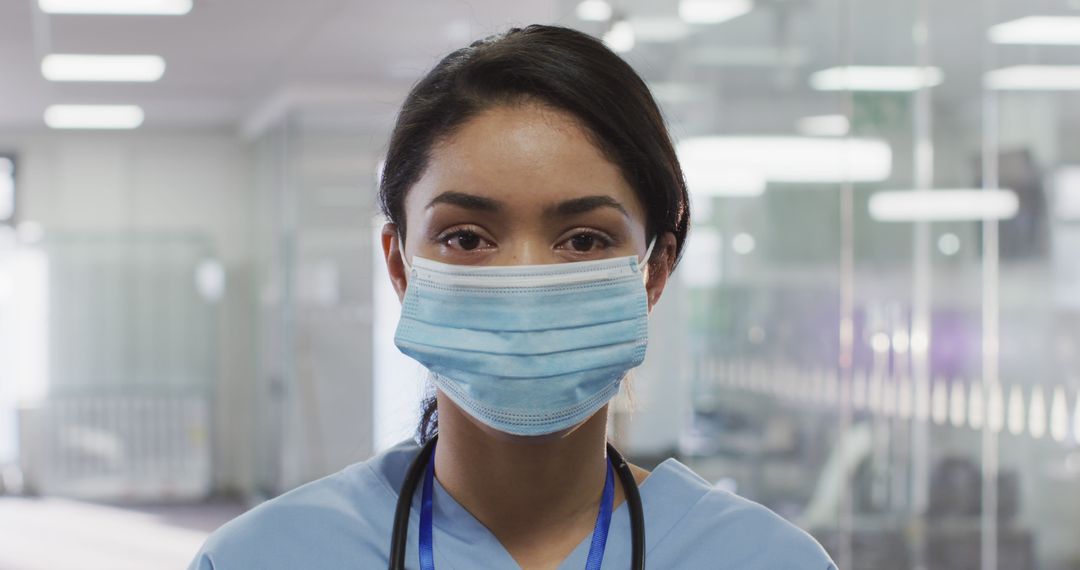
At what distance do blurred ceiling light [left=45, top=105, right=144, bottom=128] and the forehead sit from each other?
7.78 metres

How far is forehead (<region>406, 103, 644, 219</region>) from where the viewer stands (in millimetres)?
1113

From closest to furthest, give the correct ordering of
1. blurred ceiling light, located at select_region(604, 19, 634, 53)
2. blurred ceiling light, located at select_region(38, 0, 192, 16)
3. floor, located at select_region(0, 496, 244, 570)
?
blurred ceiling light, located at select_region(604, 19, 634, 53)
blurred ceiling light, located at select_region(38, 0, 192, 16)
floor, located at select_region(0, 496, 244, 570)

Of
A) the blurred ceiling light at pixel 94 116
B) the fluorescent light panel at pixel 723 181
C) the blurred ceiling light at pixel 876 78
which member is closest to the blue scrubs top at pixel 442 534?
the blurred ceiling light at pixel 876 78

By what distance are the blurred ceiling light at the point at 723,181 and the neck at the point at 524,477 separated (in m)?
3.12

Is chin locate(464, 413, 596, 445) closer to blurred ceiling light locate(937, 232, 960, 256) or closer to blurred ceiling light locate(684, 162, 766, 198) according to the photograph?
blurred ceiling light locate(937, 232, 960, 256)

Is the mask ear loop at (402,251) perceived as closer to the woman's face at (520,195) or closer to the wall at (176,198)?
the woman's face at (520,195)

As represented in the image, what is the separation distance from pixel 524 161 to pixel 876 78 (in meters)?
3.08

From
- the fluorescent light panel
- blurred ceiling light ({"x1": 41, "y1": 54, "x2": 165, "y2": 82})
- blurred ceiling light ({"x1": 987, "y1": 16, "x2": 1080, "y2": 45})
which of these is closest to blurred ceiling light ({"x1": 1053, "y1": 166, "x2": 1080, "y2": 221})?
blurred ceiling light ({"x1": 987, "y1": 16, "x2": 1080, "y2": 45})

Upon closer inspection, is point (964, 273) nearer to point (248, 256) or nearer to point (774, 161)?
point (774, 161)

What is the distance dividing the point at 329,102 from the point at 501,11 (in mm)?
2549

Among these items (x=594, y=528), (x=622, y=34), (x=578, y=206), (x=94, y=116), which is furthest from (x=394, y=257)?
(x=94, y=116)

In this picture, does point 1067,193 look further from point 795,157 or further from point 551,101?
point 551,101

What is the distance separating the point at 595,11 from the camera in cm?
451

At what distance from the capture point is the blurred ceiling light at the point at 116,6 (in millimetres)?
5258
